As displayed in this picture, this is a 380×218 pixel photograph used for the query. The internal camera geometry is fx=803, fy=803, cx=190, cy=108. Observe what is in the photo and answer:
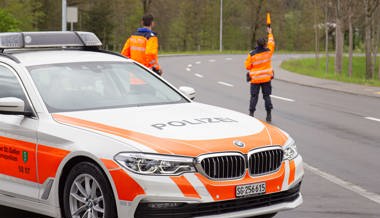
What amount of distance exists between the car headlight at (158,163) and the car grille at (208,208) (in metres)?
0.24

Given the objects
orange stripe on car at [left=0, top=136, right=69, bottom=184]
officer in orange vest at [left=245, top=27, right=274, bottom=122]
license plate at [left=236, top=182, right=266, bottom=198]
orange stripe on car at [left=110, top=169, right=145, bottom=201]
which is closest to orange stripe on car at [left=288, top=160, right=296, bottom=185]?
license plate at [left=236, top=182, right=266, bottom=198]

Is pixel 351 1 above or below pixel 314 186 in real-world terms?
above

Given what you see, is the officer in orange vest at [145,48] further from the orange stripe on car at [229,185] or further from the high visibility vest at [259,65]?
the orange stripe on car at [229,185]

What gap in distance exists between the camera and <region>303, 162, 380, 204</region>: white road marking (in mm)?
8117

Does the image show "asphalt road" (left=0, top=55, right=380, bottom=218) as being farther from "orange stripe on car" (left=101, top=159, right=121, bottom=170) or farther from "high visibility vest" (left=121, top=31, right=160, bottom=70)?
"high visibility vest" (left=121, top=31, right=160, bottom=70)

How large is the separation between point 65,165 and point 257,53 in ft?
32.1

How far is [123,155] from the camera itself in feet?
18.4

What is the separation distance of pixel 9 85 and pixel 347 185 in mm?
3936

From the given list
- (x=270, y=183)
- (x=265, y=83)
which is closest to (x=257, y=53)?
(x=265, y=83)

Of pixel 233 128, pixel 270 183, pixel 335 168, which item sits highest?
pixel 233 128

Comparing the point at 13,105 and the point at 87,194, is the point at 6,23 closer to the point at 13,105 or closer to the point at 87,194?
the point at 13,105

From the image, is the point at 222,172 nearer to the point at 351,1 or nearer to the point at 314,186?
the point at 314,186

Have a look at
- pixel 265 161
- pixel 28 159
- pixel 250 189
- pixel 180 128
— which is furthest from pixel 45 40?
pixel 250 189

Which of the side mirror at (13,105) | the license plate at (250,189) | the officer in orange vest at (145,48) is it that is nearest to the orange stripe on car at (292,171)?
the license plate at (250,189)
